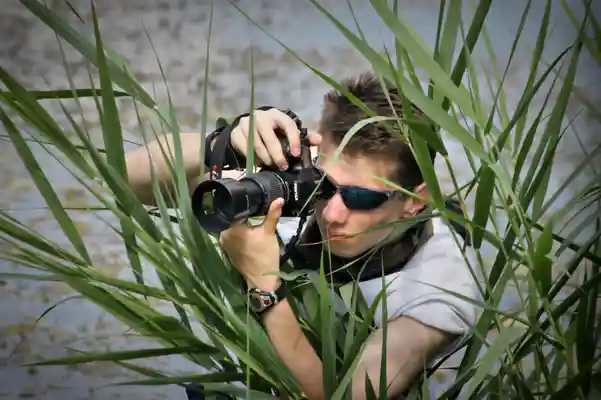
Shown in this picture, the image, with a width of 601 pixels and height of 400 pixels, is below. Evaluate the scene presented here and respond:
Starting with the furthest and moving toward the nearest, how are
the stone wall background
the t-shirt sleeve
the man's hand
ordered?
the stone wall background < the t-shirt sleeve < the man's hand

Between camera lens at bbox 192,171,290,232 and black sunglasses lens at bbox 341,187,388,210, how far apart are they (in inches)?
6.0

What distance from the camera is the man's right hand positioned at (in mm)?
625

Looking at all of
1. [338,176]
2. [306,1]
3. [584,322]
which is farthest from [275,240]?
[306,1]

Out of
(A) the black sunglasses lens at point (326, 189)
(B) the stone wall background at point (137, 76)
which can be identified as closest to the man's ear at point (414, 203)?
(A) the black sunglasses lens at point (326, 189)

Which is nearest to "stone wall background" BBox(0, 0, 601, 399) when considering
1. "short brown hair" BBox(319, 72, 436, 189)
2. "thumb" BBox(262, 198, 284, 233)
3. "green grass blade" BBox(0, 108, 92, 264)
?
"short brown hair" BBox(319, 72, 436, 189)

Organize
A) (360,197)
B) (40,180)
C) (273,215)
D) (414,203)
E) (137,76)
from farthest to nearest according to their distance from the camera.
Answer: (137,76) → (414,203) → (360,197) → (273,215) → (40,180)

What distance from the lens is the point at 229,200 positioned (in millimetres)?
533

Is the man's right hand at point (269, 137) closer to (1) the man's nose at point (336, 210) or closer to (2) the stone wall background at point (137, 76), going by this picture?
(1) the man's nose at point (336, 210)

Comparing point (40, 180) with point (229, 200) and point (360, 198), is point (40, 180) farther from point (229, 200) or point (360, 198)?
point (360, 198)

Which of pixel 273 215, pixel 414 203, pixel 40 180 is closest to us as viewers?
pixel 40 180

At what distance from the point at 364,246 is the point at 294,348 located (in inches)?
10.0

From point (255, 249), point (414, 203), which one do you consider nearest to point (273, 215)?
point (255, 249)

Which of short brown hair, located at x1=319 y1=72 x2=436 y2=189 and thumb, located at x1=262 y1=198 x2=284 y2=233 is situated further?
short brown hair, located at x1=319 y1=72 x2=436 y2=189

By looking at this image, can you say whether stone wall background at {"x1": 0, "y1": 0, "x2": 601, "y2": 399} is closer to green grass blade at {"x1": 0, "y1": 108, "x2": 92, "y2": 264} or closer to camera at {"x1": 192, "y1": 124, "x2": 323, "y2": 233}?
camera at {"x1": 192, "y1": 124, "x2": 323, "y2": 233}
